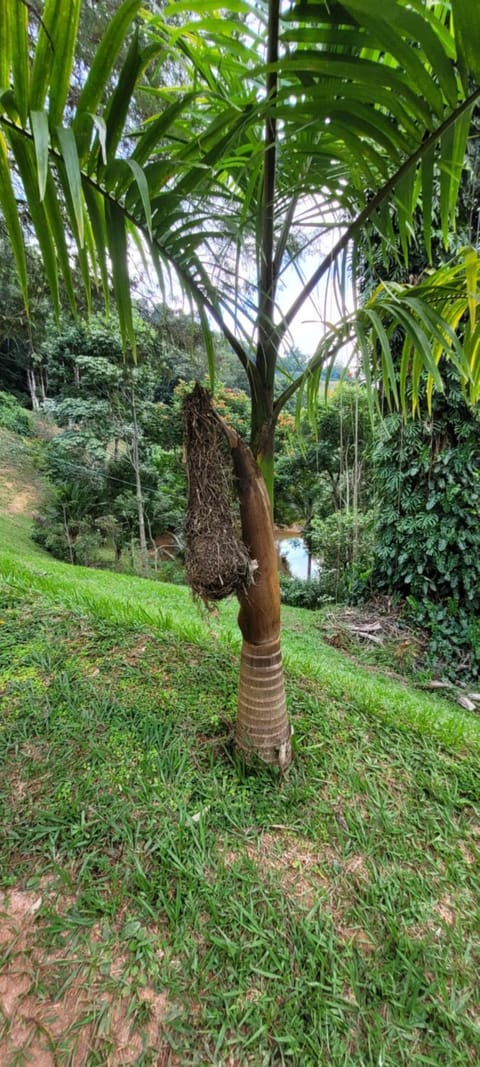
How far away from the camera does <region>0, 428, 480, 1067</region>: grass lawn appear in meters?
0.77

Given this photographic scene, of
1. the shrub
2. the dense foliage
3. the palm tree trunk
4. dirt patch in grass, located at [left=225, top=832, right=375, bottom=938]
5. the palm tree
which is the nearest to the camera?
the palm tree

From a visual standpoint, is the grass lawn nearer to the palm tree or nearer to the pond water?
the palm tree

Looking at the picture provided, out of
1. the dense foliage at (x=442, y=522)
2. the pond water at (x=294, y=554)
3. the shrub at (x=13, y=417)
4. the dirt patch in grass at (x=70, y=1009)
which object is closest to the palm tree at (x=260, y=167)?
the dirt patch in grass at (x=70, y=1009)

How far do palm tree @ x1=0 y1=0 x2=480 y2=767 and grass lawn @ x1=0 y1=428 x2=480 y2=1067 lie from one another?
9.8 inches

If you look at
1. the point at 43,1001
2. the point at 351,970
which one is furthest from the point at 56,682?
the point at 351,970

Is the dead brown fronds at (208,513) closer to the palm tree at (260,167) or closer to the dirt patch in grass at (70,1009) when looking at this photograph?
the palm tree at (260,167)

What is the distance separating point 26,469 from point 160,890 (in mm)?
10713

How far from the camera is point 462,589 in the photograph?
3.63 m

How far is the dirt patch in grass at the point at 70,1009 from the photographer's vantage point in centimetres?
72

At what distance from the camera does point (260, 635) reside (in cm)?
120

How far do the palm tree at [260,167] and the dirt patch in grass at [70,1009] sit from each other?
588 millimetres

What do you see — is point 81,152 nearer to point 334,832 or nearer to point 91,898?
point 91,898

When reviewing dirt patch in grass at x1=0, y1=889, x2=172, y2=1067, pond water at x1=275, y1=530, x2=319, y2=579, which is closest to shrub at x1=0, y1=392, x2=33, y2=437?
pond water at x1=275, y1=530, x2=319, y2=579

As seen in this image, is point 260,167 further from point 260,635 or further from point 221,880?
point 221,880
